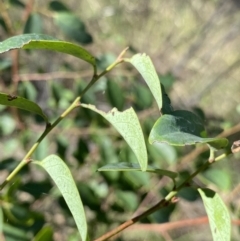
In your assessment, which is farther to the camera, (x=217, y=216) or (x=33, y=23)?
(x=33, y=23)

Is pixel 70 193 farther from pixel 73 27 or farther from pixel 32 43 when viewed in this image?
pixel 73 27

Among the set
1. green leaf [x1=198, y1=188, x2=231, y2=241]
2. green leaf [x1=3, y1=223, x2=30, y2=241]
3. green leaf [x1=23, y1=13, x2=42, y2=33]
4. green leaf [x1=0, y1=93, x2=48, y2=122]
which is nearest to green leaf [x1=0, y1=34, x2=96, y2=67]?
green leaf [x1=0, y1=93, x2=48, y2=122]

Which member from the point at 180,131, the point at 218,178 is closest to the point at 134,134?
the point at 180,131


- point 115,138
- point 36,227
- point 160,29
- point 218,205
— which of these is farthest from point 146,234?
point 160,29

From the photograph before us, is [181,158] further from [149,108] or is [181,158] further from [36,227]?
[36,227]

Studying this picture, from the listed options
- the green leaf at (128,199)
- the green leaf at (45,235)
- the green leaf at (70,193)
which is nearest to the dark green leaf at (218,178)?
the green leaf at (128,199)
